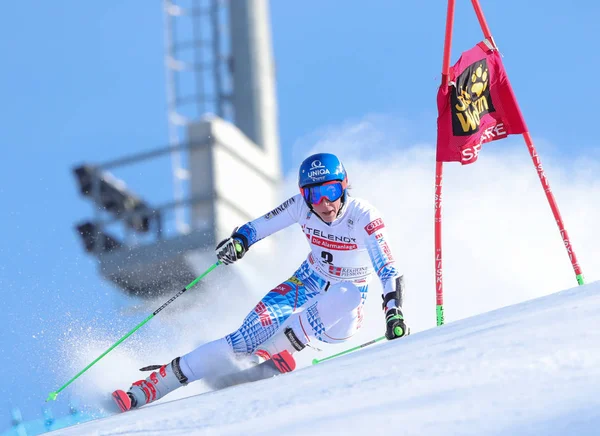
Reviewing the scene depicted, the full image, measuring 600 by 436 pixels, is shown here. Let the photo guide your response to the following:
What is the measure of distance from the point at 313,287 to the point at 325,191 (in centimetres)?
72

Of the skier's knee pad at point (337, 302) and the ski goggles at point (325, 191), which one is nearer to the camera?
the skier's knee pad at point (337, 302)

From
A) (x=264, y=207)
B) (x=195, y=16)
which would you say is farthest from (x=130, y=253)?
(x=195, y=16)

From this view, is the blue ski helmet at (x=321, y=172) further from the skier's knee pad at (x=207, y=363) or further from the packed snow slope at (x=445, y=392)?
the packed snow slope at (x=445, y=392)

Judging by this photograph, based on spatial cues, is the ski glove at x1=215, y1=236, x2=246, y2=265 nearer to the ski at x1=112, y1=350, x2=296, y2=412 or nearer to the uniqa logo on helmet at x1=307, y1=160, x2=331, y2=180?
the uniqa logo on helmet at x1=307, y1=160, x2=331, y2=180

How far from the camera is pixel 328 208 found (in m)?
6.84

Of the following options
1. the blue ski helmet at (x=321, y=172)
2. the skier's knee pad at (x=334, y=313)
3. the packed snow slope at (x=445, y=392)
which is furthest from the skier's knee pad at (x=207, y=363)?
the packed snow slope at (x=445, y=392)

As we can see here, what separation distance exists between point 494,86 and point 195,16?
692 inches

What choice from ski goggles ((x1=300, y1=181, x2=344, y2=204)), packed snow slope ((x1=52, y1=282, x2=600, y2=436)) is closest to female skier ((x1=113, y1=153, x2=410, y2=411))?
ski goggles ((x1=300, y1=181, x2=344, y2=204))

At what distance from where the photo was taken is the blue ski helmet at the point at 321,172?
22.3 feet

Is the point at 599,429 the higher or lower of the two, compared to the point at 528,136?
lower

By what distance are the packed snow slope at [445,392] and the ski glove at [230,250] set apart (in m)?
1.90

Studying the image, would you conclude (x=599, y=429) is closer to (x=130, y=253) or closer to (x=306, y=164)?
(x=306, y=164)

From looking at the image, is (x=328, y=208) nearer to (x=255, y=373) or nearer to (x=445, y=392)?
(x=255, y=373)

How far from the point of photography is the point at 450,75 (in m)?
7.93
